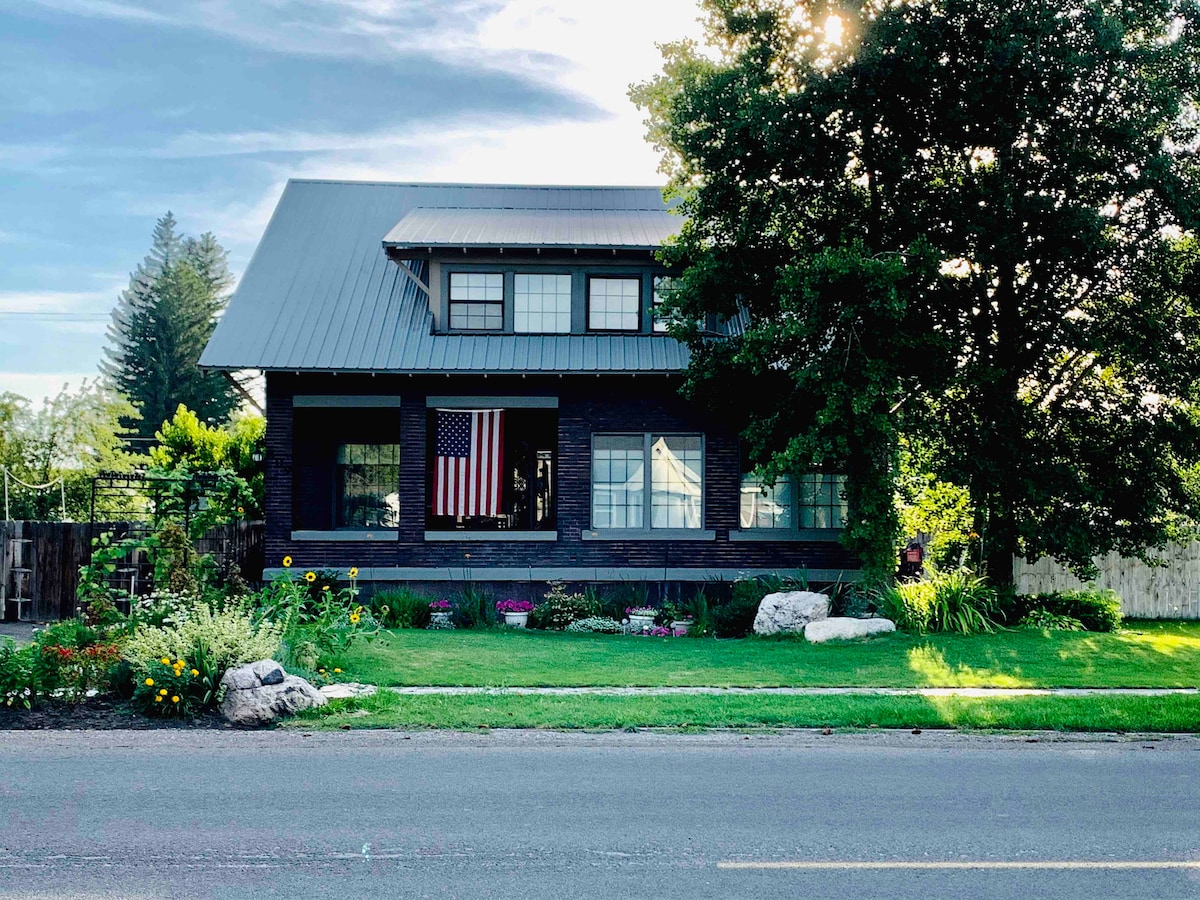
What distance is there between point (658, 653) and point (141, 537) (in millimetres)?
9726

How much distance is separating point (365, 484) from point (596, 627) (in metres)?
6.64

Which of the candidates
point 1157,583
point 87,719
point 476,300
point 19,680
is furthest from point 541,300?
point 1157,583

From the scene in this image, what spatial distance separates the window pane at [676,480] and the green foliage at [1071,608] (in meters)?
5.74

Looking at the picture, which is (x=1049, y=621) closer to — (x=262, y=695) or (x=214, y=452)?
(x=262, y=695)

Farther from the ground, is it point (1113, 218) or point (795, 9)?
point (795, 9)

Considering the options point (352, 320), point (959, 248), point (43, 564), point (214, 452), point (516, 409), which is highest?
point (959, 248)

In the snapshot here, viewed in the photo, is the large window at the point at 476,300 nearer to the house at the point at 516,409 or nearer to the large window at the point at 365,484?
the house at the point at 516,409

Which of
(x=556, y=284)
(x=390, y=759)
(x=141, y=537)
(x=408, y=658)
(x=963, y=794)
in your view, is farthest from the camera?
(x=556, y=284)

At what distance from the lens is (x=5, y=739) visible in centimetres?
1030

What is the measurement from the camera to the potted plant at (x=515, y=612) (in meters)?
19.8

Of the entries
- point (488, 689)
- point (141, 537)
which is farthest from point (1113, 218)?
point (141, 537)

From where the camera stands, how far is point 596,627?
760 inches

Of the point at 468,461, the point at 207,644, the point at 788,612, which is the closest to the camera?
the point at 207,644

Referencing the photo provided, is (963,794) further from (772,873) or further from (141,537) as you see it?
(141,537)
